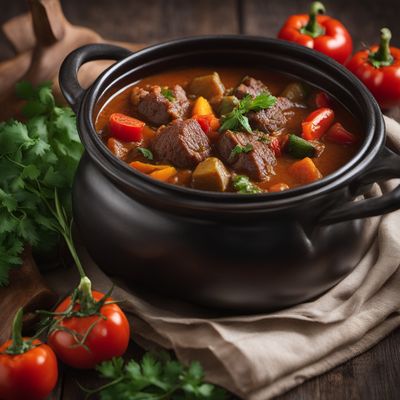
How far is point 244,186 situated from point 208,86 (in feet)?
2.63

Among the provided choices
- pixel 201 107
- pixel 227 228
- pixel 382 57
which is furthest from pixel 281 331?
pixel 382 57

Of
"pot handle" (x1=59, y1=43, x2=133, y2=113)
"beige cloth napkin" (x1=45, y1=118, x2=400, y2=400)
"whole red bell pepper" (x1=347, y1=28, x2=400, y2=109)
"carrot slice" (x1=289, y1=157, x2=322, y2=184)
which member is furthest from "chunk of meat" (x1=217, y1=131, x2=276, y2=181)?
"whole red bell pepper" (x1=347, y1=28, x2=400, y2=109)

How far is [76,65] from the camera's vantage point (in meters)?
3.88

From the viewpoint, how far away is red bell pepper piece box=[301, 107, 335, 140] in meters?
3.83

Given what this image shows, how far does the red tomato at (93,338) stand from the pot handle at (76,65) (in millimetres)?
998

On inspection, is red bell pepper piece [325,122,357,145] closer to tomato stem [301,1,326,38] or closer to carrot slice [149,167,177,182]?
carrot slice [149,167,177,182]

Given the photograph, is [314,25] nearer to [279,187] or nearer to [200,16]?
[200,16]

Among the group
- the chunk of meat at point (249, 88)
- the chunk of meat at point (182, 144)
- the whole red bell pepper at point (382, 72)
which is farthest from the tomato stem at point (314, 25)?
the chunk of meat at point (182, 144)

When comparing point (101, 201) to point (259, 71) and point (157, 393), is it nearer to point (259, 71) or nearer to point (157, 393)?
point (157, 393)

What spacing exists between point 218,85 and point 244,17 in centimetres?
217

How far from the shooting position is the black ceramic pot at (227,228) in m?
3.21

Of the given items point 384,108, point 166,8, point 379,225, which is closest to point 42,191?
point 379,225

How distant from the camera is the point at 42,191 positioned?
390 centimetres

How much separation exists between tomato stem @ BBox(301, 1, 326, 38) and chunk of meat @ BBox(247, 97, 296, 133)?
4.58 feet
